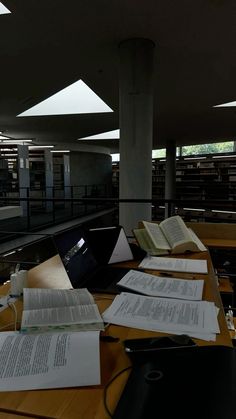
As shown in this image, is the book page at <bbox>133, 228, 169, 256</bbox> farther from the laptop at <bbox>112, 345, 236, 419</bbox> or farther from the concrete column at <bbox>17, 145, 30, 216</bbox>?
the concrete column at <bbox>17, 145, 30, 216</bbox>

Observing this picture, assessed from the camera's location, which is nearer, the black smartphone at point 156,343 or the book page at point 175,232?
the black smartphone at point 156,343

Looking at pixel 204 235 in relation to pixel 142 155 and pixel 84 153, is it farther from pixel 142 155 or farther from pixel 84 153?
pixel 84 153

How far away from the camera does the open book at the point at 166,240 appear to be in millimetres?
1703

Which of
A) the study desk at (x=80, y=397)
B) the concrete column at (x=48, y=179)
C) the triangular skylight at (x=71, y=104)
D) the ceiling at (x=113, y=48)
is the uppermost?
the triangular skylight at (x=71, y=104)

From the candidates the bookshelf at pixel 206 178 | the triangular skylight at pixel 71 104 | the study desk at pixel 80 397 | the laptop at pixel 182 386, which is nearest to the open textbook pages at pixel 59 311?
the study desk at pixel 80 397

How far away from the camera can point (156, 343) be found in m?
0.75

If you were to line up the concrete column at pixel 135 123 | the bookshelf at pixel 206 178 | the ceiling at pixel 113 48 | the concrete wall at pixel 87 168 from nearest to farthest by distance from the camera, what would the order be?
1. the ceiling at pixel 113 48
2. the concrete column at pixel 135 123
3. the bookshelf at pixel 206 178
4. the concrete wall at pixel 87 168

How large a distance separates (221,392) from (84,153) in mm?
14170

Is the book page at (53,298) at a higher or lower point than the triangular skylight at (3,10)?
lower

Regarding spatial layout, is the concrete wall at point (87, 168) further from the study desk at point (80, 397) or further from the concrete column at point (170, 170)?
the study desk at point (80, 397)

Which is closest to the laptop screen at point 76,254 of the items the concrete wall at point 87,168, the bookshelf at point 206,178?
the bookshelf at point 206,178

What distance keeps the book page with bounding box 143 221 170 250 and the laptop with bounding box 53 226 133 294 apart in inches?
8.1

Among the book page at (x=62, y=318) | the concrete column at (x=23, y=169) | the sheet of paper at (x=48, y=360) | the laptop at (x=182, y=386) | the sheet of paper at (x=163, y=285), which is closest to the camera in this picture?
the laptop at (x=182, y=386)

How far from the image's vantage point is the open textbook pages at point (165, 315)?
33.7 inches
